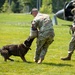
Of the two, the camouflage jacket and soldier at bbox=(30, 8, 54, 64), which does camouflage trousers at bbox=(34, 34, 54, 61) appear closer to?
soldier at bbox=(30, 8, 54, 64)

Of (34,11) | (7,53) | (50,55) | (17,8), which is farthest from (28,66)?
(17,8)

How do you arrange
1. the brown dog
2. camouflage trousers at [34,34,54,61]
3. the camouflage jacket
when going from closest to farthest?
the camouflage jacket, camouflage trousers at [34,34,54,61], the brown dog

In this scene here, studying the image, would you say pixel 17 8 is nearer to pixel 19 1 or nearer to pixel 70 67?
pixel 19 1

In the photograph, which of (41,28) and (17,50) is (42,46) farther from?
(17,50)

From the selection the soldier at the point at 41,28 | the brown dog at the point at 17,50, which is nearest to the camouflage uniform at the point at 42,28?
the soldier at the point at 41,28

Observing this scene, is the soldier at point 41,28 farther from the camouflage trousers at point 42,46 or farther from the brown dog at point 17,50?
the brown dog at point 17,50

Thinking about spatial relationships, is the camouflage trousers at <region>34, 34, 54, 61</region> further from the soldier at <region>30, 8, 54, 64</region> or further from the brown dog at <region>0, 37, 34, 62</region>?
the brown dog at <region>0, 37, 34, 62</region>

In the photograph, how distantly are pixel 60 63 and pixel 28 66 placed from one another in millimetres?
1270

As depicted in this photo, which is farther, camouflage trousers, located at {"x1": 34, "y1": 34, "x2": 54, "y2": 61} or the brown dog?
the brown dog

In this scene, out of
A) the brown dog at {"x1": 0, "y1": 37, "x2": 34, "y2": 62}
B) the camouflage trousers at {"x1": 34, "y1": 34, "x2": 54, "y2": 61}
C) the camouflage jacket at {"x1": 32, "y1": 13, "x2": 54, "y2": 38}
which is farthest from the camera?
the brown dog at {"x1": 0, "y1": 37, "x2": 34, "y2": 62}

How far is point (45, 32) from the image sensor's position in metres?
10.2

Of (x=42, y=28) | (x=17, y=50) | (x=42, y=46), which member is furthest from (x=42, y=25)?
(x=17, y=50)

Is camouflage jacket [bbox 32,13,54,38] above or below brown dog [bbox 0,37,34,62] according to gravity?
above

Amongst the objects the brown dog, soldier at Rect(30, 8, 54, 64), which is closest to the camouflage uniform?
soldier at Rect(30, 8, 54, 64)
